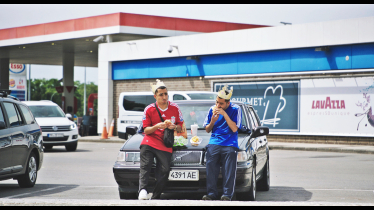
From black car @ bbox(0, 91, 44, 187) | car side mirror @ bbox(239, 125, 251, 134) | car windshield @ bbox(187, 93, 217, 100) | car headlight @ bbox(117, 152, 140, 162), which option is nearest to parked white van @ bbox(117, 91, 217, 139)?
car windshield @ bbox(187, 93, 217, 100)

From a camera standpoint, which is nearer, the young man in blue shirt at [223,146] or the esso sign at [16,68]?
the young man in blue shirt at [223,146]

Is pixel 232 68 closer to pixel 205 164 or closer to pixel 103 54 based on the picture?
pixel 103 54

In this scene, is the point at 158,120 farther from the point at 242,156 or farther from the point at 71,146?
the point at 71,146

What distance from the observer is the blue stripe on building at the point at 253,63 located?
20.5 metres

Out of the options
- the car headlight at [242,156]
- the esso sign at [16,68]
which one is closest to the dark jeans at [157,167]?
the car headlight at [242,156]

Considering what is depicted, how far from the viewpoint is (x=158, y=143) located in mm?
6496

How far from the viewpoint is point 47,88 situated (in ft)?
407

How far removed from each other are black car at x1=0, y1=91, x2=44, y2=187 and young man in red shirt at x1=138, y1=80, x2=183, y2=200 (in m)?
2.93

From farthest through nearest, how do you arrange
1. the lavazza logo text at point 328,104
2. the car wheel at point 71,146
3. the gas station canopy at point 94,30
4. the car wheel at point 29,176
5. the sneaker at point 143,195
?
the gas station canopy at point 94,30 → the lavazza logo text at point 328,104 → the car wheel at point 71,146 → the car wheel at point 29,176 → the sneaker at point 143,195

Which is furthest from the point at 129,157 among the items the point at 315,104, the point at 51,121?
the point at 315,104

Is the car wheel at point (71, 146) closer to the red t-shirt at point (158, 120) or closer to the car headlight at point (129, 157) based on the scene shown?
the car headlight at point (129, 157)

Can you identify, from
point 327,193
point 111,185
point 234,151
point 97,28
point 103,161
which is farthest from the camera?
point 97,28
